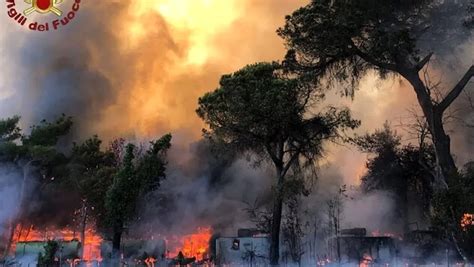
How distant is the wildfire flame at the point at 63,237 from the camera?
3425 centimetres

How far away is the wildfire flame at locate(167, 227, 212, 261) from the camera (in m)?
35.7

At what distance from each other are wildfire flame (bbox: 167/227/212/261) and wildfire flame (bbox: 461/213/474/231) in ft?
61.8

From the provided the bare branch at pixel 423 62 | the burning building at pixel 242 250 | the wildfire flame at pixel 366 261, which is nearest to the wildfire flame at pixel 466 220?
the bare branch at pixel 423 62

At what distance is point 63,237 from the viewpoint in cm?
3772

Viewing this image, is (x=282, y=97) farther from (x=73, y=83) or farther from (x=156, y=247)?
(x=73, y=83)

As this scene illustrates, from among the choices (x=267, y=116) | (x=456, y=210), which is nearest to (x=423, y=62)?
(x=456, y=210)

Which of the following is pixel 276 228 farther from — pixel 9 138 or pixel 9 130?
pixel 9 130

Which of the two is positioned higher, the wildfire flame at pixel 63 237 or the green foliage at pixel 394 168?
the green foliage at pixel 394 168

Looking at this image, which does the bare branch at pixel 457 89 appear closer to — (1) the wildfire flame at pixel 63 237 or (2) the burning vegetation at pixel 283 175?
(2) the burning vegetation at pixel 283 175

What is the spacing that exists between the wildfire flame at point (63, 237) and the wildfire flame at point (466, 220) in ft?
75.6

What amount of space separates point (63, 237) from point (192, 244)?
9.99 meters

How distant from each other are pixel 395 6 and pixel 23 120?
2758 centimetres

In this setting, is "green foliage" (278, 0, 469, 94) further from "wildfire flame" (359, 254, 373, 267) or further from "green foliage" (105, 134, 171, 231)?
"wildfire flame" (359, 254, 373, 267)

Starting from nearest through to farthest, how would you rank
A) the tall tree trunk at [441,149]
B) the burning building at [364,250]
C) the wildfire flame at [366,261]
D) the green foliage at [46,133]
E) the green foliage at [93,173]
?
the tall tree trunk at [441,149], the wildfire flame at [366,261], the burning building at [364,250], the green foliage at [93,173], the green foliage at [46,133]
